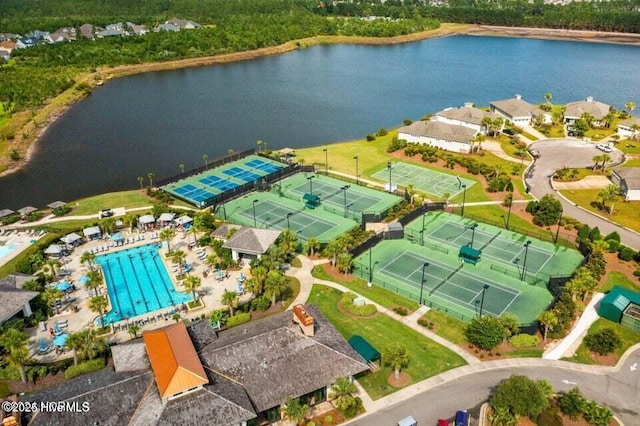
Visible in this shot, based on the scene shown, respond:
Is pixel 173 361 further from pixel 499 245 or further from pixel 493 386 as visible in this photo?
pixel 499 245

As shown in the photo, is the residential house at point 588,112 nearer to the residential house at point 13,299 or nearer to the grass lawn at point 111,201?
the grass lawn at point 111,201

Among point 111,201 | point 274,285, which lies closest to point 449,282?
point 274,285

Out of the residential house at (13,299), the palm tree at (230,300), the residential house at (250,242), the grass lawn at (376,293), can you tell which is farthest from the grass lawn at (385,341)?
the residential house at (13,299)

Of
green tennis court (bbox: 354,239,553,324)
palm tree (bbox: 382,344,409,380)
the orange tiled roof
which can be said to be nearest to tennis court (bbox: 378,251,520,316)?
green tennis court (bbox: 354,239,553,324)

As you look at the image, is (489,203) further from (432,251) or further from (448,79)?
(448,79)

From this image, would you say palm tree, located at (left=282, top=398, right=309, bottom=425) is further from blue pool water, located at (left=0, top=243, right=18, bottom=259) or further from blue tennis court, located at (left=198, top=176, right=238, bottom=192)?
blue tennis court, located at (left=198, top=176, right=238, bottom=192)

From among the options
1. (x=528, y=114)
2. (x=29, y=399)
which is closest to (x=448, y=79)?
(x=528, y=114)
